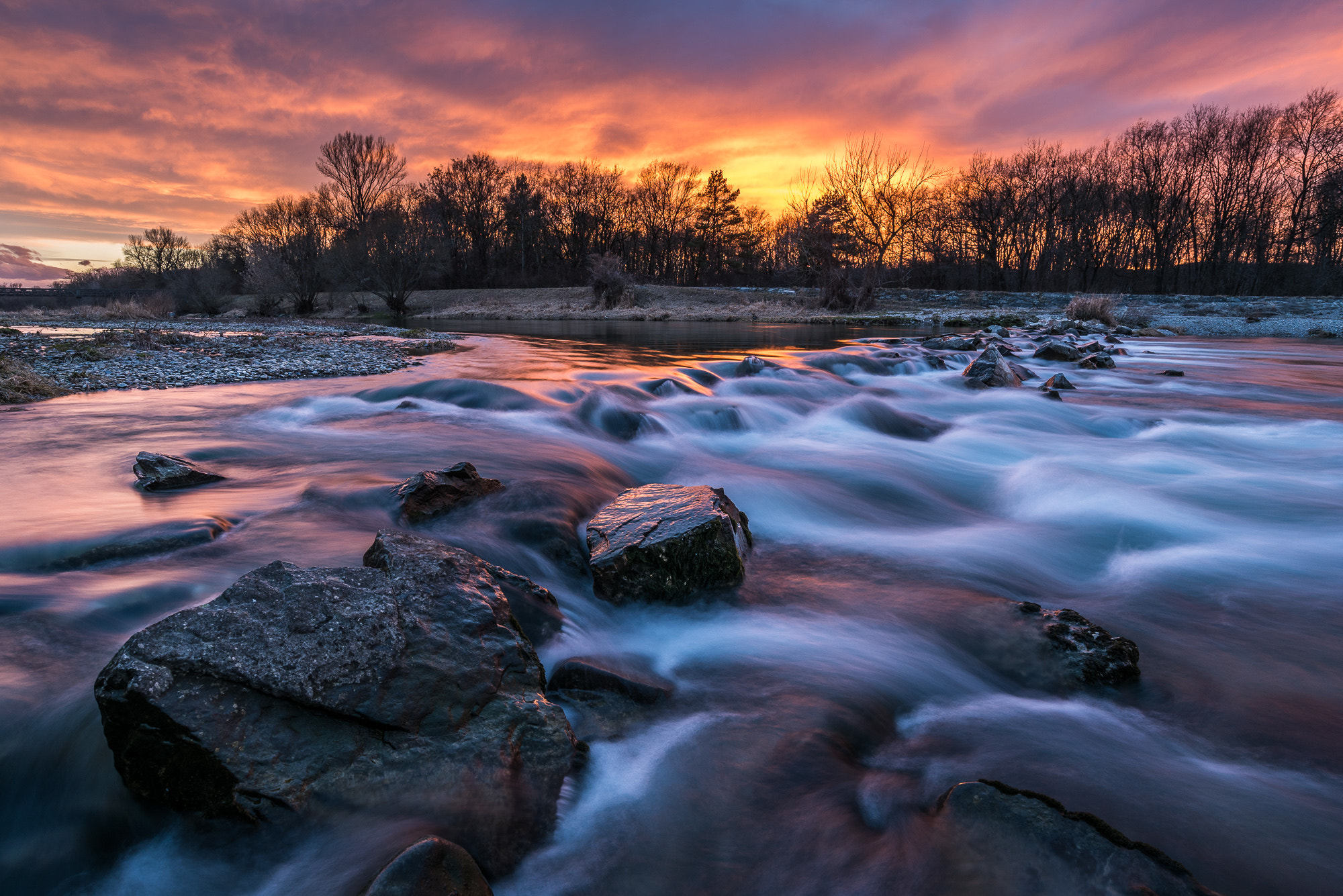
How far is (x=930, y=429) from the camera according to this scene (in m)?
7.53

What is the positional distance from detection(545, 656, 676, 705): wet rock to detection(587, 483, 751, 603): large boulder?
0.58 m

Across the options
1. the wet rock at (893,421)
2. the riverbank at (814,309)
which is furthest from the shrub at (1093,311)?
the wet rock at (893,421)

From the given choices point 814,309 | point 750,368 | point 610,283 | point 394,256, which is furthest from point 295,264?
point 750,368

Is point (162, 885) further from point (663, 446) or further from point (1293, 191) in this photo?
point (1293, 191)

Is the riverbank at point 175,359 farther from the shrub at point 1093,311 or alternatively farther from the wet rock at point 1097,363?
the shrub at point 1093,311

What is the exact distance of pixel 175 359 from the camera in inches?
404

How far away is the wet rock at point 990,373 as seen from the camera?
9859mm

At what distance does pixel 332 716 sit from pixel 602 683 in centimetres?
89

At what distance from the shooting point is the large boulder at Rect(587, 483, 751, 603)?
9.65 feet

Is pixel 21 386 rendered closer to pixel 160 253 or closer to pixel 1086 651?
pixel 1086 651

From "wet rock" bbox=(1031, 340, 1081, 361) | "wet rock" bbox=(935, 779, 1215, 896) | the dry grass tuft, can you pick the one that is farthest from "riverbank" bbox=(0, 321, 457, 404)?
"wet rock" bbox=(1031, 340, 1081, 361)

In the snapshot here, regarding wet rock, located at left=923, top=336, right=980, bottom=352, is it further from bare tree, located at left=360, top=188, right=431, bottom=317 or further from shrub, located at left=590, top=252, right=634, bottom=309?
bare tree, located at left=360, top=188, right=431, bottom=317

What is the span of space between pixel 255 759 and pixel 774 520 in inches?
128

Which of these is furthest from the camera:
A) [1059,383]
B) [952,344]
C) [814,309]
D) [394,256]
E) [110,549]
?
[394,256]
